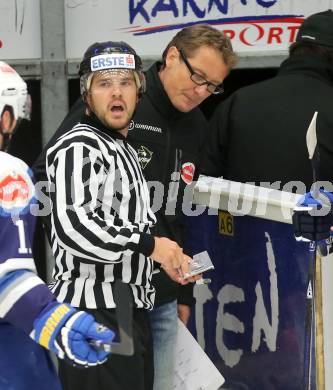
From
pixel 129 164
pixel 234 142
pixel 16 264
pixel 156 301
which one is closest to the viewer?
pixel 16 264

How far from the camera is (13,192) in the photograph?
8.73ft

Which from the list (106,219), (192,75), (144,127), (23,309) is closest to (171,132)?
(144,127)

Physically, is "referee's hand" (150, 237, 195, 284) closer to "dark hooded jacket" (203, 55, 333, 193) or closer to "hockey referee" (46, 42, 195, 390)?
"hockey referee" (46, 42, 195, 390)

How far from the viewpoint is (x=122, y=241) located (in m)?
3.13

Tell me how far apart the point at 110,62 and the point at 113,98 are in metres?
0.13

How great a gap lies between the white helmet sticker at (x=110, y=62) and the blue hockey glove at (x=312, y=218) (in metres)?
0.74

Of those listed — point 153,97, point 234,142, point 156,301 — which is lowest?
point 156,301

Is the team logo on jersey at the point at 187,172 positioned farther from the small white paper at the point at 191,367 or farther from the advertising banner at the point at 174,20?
the advertising banner at the point at 174,20

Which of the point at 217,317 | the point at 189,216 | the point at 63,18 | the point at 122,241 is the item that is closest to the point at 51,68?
the point at 63,18

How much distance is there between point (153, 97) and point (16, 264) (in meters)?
1.40

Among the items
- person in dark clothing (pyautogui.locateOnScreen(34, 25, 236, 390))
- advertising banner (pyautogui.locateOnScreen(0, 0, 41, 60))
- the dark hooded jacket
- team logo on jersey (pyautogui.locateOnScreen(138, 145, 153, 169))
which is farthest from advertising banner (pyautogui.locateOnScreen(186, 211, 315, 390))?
advertising banner (pyautogui.locateOnScreen(0, 0, 41, 60))

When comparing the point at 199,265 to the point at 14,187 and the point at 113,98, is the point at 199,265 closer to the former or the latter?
the point at 113,98

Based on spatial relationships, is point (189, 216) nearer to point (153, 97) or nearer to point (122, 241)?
point (153, 97)

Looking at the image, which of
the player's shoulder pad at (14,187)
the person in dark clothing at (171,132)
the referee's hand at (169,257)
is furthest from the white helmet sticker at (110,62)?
the player's shoulder pad at (14,187)
